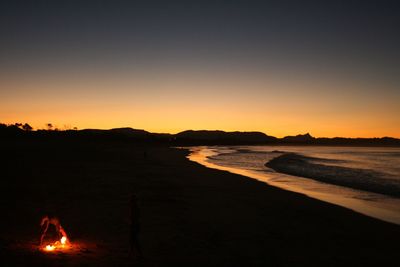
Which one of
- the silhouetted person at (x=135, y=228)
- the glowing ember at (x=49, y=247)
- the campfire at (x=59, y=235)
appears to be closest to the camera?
the silhouetted person at (x=135, y=228)

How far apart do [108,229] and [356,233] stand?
30.3 ft

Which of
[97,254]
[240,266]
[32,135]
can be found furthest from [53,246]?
[32,135]

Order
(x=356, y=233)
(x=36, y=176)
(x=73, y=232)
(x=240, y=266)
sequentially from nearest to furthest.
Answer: (x=240, y=266), (x=73, y=232), (x=356, y=233), (x=36, y=176)

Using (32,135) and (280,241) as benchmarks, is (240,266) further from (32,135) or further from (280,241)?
(32,135)

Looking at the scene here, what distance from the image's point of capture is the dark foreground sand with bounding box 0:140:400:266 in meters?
10.7

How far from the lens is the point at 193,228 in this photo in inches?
560

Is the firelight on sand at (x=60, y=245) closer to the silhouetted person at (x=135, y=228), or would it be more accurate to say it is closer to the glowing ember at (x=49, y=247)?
the glowing ember at (x=49, y=247)

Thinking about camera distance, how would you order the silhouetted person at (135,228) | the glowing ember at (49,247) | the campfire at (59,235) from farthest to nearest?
the campfire at (59,235)
the glowing ember at (49,247)
the silhouetted person at (135,228)

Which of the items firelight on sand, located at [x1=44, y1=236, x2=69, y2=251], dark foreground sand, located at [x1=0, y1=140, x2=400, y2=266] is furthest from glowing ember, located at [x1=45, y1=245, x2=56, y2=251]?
dark foreground sand, located at [x1=0, y1=140, x2=400, y2=266]

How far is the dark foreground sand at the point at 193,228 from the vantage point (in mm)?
10656

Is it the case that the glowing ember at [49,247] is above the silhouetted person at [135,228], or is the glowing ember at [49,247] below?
below

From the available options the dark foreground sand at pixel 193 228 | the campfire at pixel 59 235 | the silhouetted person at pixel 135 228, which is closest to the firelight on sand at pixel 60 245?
the campfire at pixel 59 235

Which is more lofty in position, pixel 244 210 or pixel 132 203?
pixel 132 203

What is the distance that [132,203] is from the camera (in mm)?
10438
